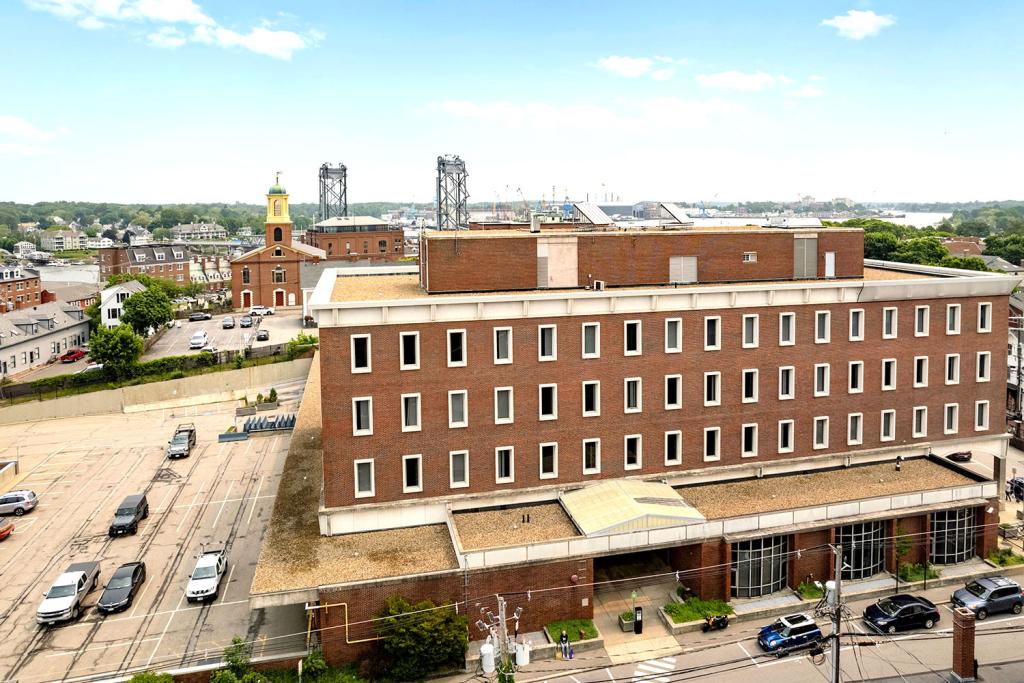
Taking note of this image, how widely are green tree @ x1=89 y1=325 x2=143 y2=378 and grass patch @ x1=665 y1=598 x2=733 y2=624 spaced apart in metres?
67.3

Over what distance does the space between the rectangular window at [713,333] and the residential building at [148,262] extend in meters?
140

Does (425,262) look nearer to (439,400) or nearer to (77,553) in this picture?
(439,400)

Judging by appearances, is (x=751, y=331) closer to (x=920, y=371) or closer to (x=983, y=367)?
(x=920, y=371)

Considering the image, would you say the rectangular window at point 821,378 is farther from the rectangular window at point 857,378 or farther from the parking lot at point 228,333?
the parking lot at point 228,333

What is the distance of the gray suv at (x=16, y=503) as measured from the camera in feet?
165

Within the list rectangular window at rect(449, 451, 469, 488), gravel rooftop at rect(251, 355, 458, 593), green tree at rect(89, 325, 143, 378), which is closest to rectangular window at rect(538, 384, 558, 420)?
rectangular window at rect(449, 451, 469, 488)

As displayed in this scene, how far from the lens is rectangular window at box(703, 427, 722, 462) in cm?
4175

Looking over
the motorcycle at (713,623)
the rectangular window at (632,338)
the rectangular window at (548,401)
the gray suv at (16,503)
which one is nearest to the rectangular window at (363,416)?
the rectangular window at (548,401)

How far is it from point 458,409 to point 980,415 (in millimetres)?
32379

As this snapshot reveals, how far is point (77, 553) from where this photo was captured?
44.1 m

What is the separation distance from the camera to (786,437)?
43062mm

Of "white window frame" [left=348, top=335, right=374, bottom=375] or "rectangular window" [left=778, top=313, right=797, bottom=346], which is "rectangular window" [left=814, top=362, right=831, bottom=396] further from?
"white window frame" [left=348, top=335, right=374, bottom=375]

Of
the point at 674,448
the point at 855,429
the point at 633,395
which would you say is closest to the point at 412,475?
the point at 633,395

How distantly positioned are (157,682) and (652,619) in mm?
21144
